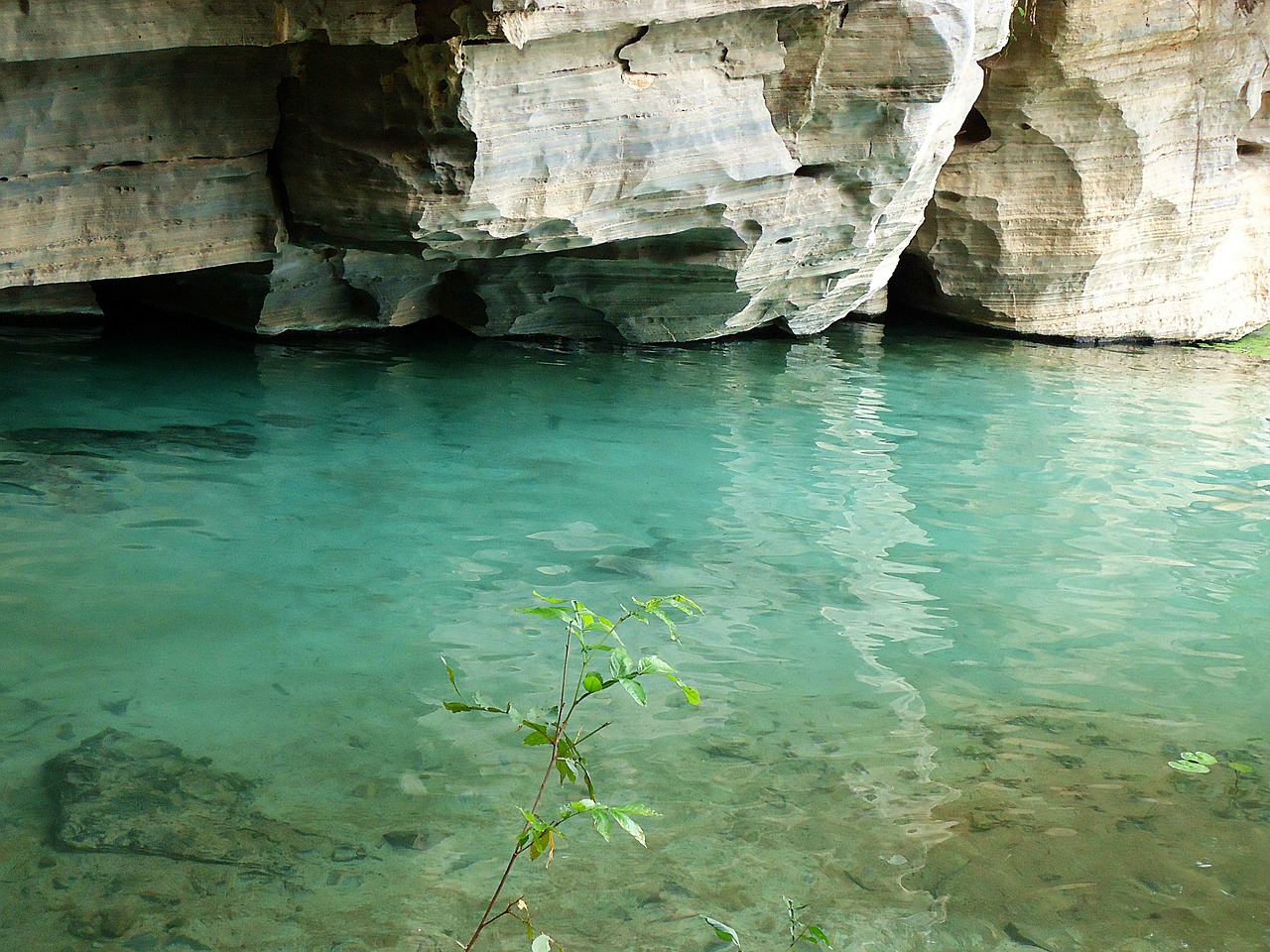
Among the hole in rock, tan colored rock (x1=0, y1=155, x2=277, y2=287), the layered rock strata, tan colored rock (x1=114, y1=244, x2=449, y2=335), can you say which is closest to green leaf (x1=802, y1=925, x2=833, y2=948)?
the layered rock strata

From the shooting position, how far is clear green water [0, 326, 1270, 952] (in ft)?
8.12

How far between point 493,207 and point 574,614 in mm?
5011

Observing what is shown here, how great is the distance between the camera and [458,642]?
366 centimetres

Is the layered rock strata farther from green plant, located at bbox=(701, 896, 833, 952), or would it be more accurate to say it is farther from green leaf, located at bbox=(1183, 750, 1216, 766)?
green plant, located at bbox=(701, 896, 833, 952)

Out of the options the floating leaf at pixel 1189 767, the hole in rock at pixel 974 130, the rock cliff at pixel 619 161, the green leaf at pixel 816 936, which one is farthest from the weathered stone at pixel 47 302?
the floating leaf at pixel 1189 767

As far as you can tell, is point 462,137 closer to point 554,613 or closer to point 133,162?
point 133,162

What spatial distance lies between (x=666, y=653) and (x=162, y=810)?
64.0 inches

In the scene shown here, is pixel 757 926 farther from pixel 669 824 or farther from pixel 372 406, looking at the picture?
pixel 372 406

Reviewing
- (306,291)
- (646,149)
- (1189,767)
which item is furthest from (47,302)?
(1189,767)

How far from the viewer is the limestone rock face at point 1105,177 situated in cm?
962

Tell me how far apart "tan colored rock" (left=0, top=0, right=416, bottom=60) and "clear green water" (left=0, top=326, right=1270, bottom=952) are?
75.6 inches

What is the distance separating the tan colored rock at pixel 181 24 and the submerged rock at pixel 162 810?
373cm

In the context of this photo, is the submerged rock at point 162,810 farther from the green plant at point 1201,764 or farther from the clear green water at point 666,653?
the green plant at point 1201,764

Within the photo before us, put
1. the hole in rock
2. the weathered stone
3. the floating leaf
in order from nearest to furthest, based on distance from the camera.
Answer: the floating leaf < the weathered stone < the hole in rock
